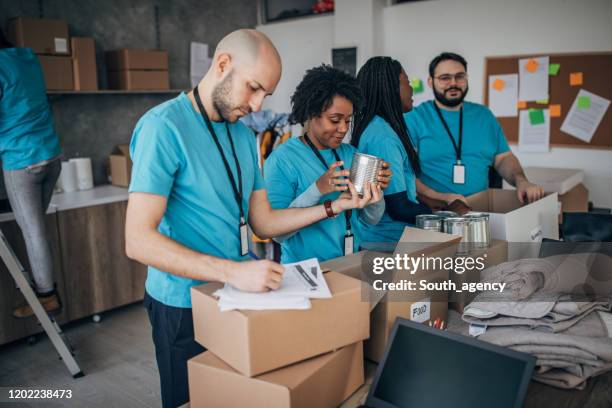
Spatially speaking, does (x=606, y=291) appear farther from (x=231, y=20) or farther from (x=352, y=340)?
(x=231, y=20)

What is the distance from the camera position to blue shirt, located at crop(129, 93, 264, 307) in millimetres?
1299

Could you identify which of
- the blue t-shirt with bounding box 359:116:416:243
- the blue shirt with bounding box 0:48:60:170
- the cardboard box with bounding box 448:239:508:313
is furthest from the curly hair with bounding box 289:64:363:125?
the blue shirt with bounding box 0:48:60:170

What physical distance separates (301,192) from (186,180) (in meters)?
0.59

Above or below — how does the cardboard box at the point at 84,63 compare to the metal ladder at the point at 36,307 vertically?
above

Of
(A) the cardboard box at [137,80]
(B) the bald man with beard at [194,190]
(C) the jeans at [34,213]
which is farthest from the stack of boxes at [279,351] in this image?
(A) the cardboard box at [137,80]

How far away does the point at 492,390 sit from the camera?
1.03 meters

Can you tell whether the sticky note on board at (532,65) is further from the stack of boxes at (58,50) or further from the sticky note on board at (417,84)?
the stack of boxes at (58,50)

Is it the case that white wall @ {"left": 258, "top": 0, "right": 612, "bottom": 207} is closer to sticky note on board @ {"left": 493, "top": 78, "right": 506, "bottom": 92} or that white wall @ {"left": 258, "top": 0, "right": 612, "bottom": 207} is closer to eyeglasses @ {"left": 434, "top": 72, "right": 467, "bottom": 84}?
sticky note on board @ {"left": 493, "top": 78, "right": 506, "bottom": 92}

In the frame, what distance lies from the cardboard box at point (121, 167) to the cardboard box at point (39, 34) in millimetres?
798

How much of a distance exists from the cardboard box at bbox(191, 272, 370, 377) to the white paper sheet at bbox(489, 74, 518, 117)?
356cm

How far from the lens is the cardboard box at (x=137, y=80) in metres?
4.02

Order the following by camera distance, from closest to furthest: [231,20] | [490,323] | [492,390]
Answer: [492,390] < [490,323] < [231,20]

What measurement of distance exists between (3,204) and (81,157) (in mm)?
944

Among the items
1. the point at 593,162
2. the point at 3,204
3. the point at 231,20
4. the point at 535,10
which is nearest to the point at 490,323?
the point at 3,204
